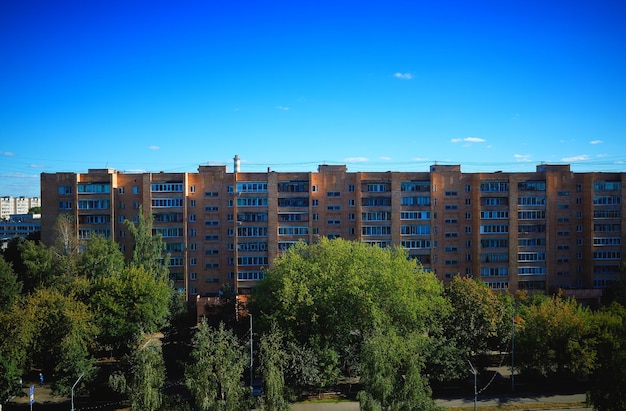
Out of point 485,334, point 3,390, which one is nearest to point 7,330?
point 3,390

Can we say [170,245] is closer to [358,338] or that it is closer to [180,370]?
[180,370]

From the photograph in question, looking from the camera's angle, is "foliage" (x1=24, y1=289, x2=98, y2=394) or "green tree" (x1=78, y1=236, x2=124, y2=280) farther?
"green tree" (x1=78, y1=236, x2=124, y2=280)

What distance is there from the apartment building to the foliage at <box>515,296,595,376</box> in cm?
2542

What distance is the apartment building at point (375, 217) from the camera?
220ft

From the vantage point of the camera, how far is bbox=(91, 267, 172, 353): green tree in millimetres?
45562

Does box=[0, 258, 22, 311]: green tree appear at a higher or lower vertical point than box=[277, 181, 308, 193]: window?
lower

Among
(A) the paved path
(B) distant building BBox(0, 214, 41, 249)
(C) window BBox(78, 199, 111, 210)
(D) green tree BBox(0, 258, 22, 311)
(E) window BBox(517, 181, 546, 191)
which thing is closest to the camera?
(A) the paved path

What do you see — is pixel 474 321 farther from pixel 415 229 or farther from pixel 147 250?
pixel 147 250

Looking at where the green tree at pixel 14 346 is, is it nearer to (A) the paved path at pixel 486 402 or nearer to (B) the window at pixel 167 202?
(A) the paved path at pixel 486 402

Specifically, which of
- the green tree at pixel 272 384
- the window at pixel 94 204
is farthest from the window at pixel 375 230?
the green tree at pixel 272 384

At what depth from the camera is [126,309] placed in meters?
46.2

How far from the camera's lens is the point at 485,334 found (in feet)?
153

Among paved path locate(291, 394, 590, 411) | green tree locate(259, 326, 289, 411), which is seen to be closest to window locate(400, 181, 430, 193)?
paved path locate(291, 394, 590, 411)

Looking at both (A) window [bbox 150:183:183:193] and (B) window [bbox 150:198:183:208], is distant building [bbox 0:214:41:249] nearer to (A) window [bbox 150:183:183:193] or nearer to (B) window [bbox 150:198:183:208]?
(B) window [bbox 150:198:183:208]
